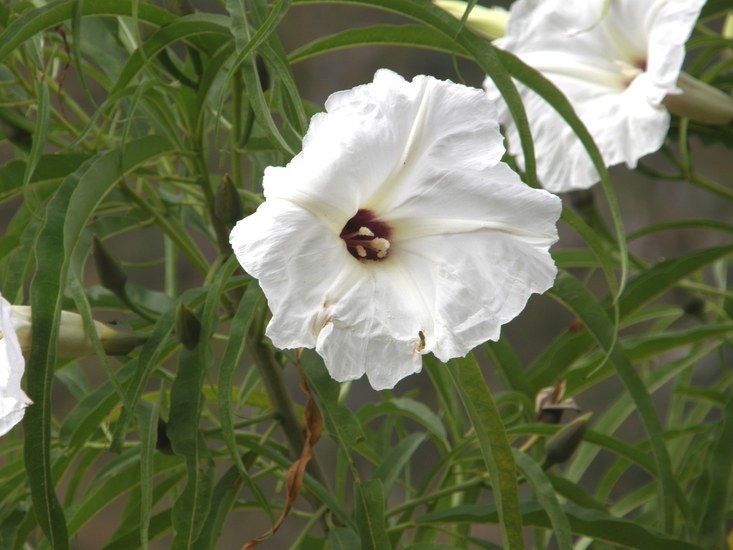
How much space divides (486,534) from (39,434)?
268 cm

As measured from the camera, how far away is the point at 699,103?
104cm

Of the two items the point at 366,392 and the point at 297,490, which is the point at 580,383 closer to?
the point at 297,490

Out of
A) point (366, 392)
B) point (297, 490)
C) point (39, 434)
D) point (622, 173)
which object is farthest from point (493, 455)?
point (622, 173)

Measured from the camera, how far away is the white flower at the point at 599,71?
970 mm

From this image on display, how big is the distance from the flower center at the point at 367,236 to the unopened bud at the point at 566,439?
29 cm

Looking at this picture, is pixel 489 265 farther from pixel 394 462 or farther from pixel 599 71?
pixel 599 71

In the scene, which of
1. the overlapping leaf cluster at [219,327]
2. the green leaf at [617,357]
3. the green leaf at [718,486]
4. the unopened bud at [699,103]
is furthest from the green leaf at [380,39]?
the green leaf at [718,486]

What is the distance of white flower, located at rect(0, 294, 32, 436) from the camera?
0.64 meters

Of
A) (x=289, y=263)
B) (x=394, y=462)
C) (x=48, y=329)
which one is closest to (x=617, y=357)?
(x=394, y=462)

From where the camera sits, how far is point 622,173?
3.27m

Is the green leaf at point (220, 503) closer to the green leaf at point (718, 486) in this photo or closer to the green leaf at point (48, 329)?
the green leaf at point (48, 329)

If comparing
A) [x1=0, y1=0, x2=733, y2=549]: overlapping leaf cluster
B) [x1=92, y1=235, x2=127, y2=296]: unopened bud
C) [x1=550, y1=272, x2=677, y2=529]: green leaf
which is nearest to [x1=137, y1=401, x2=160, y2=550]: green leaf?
[x1=0, y1=0, x2=733, y2=549]: overlapping leaf cluster

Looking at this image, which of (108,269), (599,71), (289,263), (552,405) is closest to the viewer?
(289,263)

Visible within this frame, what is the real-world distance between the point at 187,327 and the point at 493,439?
0.23m
